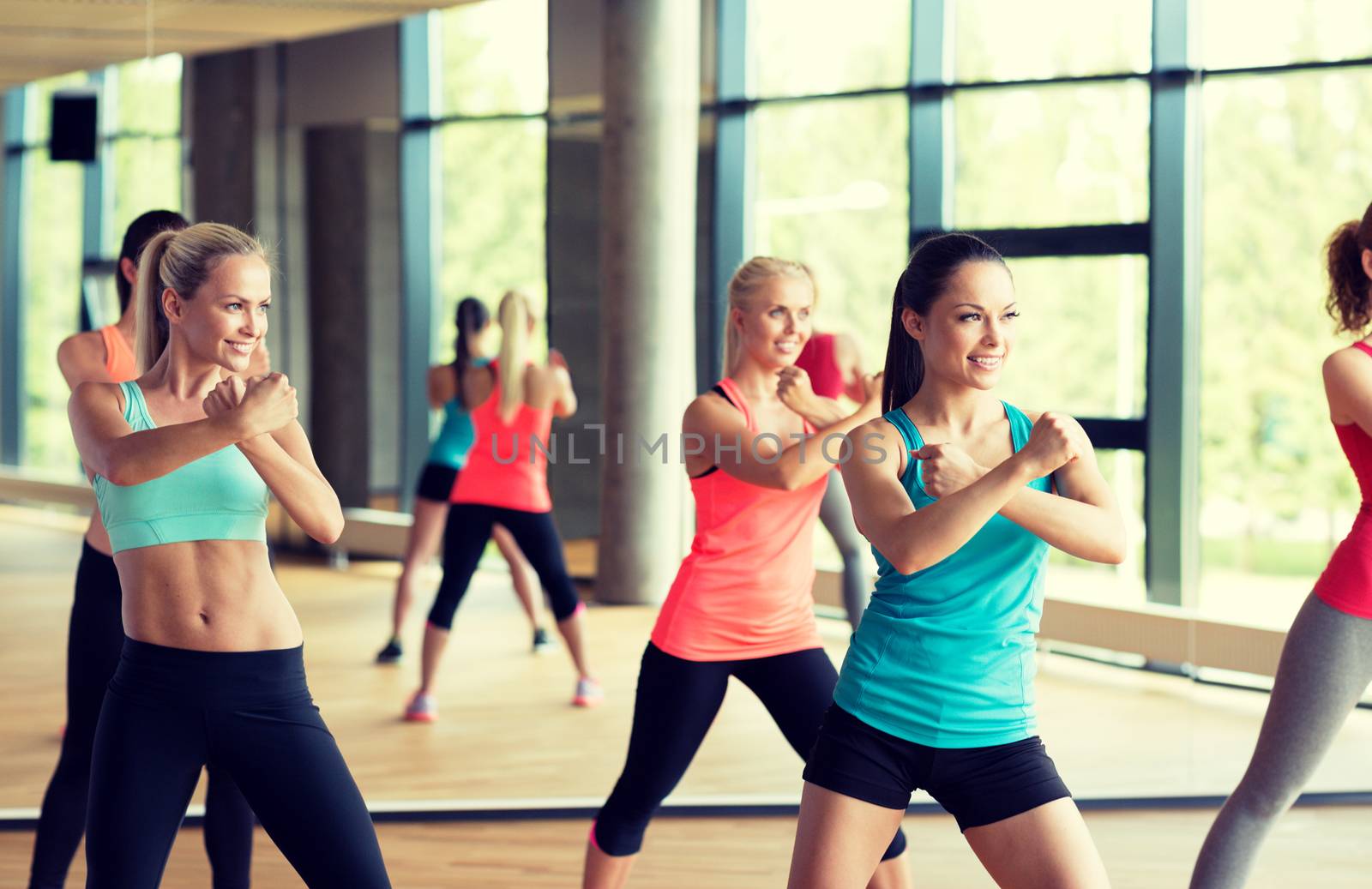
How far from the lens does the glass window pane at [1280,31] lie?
13.4ft

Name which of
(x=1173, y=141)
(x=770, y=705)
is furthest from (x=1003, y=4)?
(x=770, y=705)

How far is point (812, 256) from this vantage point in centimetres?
471

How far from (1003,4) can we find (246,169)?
91.3 inches

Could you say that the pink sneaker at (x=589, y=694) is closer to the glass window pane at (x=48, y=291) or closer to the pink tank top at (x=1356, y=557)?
the glass window pane at (x=48, y=291)

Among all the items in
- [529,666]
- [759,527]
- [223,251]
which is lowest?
[529,666]

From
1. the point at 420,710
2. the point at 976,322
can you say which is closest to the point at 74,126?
the point at 420,710

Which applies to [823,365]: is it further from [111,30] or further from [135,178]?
[111,30]

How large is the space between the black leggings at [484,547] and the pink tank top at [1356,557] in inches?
101

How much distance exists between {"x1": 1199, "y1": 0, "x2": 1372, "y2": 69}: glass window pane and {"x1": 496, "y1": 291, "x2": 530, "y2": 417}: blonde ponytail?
214 cm

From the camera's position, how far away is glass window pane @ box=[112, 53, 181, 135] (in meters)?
3.76

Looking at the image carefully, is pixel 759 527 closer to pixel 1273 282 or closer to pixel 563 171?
pixel 563 171

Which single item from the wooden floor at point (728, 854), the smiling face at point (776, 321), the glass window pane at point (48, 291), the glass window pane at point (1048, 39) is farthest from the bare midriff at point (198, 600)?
the glass window pane at point (1048, 39)

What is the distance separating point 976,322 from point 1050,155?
301 cm


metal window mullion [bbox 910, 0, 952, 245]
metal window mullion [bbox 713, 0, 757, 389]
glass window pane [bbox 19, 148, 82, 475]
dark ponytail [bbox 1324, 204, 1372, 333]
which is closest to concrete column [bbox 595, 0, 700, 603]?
metal window mullion [bbox 713, 0, 757, 389]
